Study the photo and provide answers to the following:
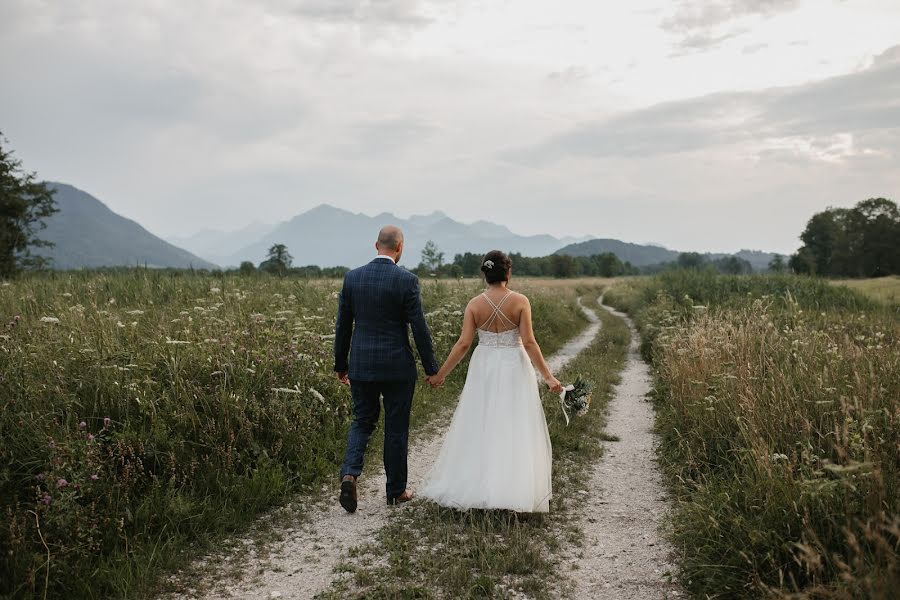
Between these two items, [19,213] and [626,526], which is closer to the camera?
[626,526]

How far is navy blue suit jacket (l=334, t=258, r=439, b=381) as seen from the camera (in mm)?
5816

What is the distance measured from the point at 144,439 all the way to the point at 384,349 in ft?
9.16

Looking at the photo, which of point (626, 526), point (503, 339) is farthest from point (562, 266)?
point (626, 526)

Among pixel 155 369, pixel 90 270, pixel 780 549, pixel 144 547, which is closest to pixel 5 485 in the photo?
pixel 144 547

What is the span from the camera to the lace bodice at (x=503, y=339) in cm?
591

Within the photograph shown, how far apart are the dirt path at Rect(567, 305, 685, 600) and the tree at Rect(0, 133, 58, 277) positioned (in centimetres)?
4271

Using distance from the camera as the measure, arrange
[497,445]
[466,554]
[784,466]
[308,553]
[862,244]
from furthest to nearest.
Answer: [862,244] → [497,445] → [308,553] → [466,554] → [784,466]

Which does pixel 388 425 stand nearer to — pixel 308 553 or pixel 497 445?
pixel 497 445

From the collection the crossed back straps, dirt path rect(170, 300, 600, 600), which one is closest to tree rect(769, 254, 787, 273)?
the crossed back straps

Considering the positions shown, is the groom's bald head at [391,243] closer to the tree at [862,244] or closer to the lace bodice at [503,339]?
the lace bodice at [503,339]

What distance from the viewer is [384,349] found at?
5.88 metres

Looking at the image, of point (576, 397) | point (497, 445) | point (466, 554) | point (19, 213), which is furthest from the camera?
point (19, 213)

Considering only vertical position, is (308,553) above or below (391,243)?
below

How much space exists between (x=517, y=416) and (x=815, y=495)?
8.79ft
